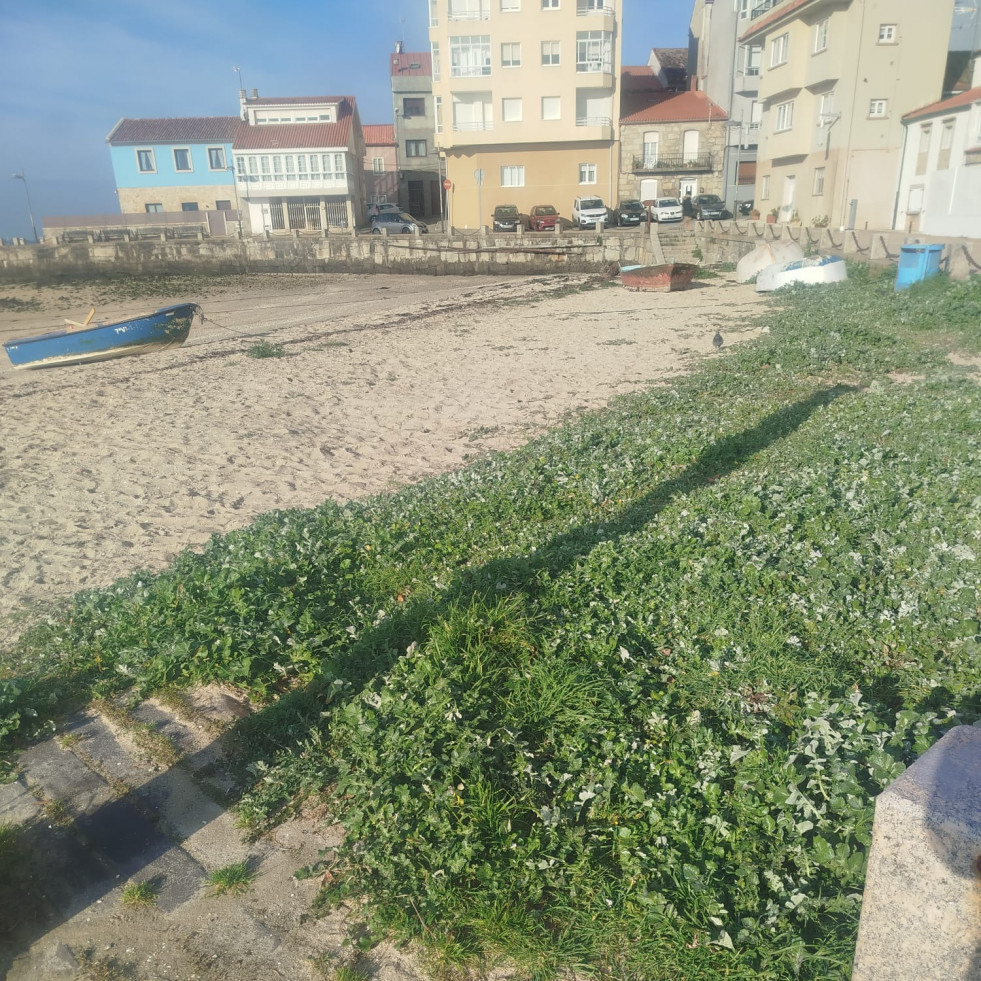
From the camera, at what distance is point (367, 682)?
15.7 feet

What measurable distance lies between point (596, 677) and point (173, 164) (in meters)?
70.6

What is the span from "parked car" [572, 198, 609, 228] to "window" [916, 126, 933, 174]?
684 inches

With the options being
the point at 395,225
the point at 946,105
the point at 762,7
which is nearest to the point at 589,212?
the point at 395,225

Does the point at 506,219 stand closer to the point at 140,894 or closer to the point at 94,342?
the point at 94,342

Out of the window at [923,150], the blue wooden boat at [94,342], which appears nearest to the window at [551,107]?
the window at [923,150]

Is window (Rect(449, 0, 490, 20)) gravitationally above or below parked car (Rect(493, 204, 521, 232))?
above

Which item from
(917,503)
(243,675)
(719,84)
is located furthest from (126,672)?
(719,84)

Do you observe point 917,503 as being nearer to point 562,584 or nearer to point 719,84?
point 562,584

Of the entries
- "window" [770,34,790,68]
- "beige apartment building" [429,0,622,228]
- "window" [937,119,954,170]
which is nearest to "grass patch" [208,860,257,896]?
"window" [937,119,954,170]

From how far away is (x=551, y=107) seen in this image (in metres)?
50.2

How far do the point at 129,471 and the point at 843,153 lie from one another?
1431 inches

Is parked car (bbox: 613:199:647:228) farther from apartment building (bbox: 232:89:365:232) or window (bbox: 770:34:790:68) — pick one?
apartment building (bbox: 232:89:365:232)

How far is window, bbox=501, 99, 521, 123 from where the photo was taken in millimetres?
49875

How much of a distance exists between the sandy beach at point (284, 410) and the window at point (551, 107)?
27.4 m
